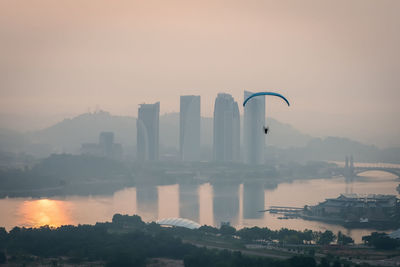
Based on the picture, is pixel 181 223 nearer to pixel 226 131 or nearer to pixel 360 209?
pixel 360 209

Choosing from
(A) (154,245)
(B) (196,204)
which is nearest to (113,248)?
(A) (154,245)

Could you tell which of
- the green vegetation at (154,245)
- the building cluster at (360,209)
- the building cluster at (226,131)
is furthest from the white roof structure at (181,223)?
the building cluster at (226,131)

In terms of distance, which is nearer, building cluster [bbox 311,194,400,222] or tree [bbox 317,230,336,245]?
tree [bbox 317,230,336,245]

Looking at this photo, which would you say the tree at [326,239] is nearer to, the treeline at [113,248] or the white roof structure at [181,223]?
the treeline at [113,248]

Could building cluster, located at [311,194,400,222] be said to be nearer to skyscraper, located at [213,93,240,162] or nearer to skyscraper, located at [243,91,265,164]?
skyscraper, located at [243,91,265,164]

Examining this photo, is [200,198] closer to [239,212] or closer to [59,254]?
[239,212]

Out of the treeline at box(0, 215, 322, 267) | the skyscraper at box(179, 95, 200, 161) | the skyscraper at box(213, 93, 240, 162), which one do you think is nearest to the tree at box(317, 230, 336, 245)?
the treeline at box(0, 215, 322, 267)
